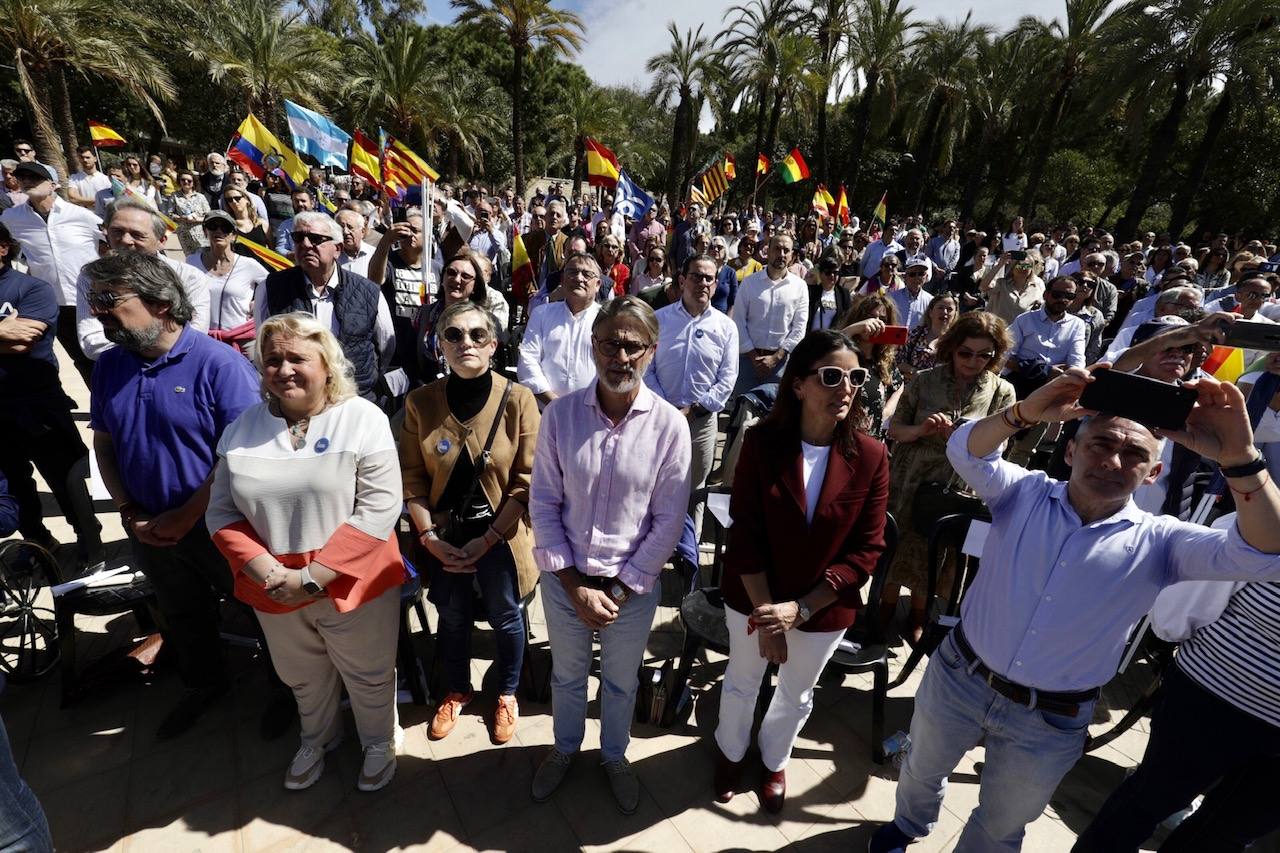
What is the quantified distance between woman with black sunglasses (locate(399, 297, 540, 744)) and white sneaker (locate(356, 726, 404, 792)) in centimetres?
60

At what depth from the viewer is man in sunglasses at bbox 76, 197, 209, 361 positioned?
10.9ft

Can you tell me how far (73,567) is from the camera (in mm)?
4121

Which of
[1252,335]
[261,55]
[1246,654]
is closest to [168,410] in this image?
[1252,335]

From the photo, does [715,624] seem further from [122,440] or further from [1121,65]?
[1121,65]

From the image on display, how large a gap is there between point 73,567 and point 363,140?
6605 millimetres

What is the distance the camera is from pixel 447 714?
301cm

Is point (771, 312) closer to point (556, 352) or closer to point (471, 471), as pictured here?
point (556, 352)

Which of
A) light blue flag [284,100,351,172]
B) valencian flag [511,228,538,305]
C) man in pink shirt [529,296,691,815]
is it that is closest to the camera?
man in pink shirt [529,296,691,815]

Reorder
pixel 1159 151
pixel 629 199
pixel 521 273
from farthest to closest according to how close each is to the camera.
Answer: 1. pixel 1159 151
2. pixel 629 199
3. pixel 521 273

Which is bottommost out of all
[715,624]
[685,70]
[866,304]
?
[715,624]

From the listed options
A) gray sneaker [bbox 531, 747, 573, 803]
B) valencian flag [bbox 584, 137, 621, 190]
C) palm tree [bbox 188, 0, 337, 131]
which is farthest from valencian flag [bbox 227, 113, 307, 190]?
palm tree [bbox 188, 0, 337, 131]

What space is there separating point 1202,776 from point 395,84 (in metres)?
26.6

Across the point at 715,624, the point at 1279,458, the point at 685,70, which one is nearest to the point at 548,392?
the point at 715,624

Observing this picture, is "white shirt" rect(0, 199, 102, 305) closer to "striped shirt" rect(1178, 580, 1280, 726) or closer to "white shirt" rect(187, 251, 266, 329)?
"white shirt" rect(187, 251, 266, 329)
